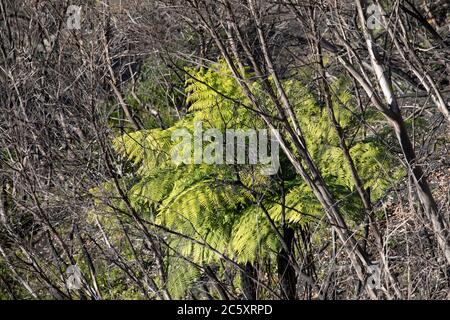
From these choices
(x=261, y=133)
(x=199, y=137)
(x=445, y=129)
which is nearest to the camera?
(x=261, y=133)

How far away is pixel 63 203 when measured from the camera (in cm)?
500

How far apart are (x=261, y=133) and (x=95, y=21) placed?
184 centimetres

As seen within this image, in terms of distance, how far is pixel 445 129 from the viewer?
712cm

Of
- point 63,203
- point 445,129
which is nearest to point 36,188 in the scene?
point 63,203

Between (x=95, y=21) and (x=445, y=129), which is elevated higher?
(x=95, y=21)

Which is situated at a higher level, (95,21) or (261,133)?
(95,21)

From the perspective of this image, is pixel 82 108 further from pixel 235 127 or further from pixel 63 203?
pixel 235 127

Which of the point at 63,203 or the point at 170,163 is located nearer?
the point at 63,203
